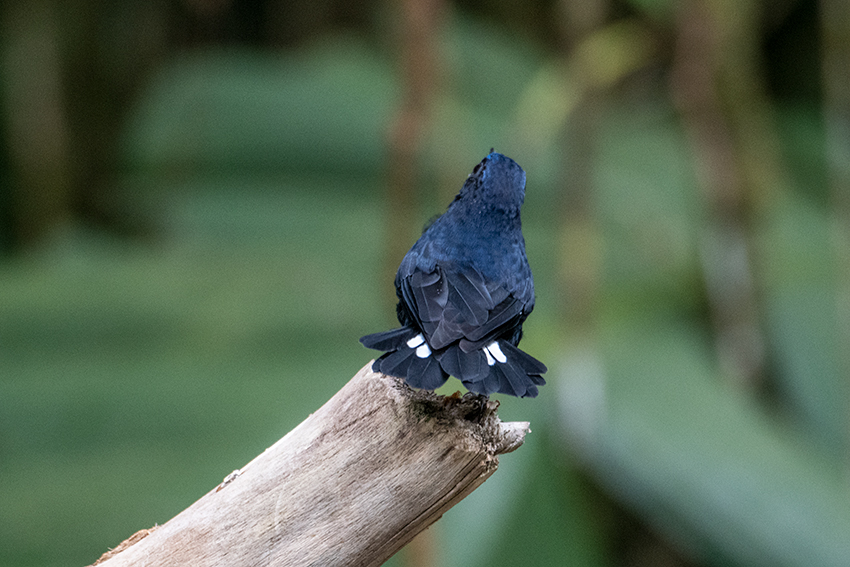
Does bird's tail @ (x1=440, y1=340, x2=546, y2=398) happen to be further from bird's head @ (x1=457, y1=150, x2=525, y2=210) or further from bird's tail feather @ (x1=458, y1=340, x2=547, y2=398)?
bird's head @ (x1=457, y1=150, x2=525, y2=210)

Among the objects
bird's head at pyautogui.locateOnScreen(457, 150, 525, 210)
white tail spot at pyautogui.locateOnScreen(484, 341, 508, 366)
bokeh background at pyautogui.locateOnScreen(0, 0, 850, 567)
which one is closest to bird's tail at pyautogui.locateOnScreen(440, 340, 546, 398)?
white tail spot at pyautogui.locateOnScreen(484, 341, 508, 366)

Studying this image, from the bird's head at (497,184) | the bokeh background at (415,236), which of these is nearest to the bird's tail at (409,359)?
the bird's head at (497,184)

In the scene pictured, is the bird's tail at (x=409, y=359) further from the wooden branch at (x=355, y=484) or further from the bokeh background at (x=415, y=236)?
the bokeh background at (x=415, y=236)

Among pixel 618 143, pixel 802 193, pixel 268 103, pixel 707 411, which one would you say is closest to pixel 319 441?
pixel 707 411

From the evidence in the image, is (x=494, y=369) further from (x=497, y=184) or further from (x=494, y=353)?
(x=497, y=184)

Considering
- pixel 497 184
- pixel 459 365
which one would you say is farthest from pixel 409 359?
pixel 497 184

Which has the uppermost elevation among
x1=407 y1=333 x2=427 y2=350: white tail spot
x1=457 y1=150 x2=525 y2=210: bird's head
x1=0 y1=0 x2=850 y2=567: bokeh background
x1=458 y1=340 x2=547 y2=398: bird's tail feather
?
x1=0 y1=0 x2=850 y2=567: bokeh background
